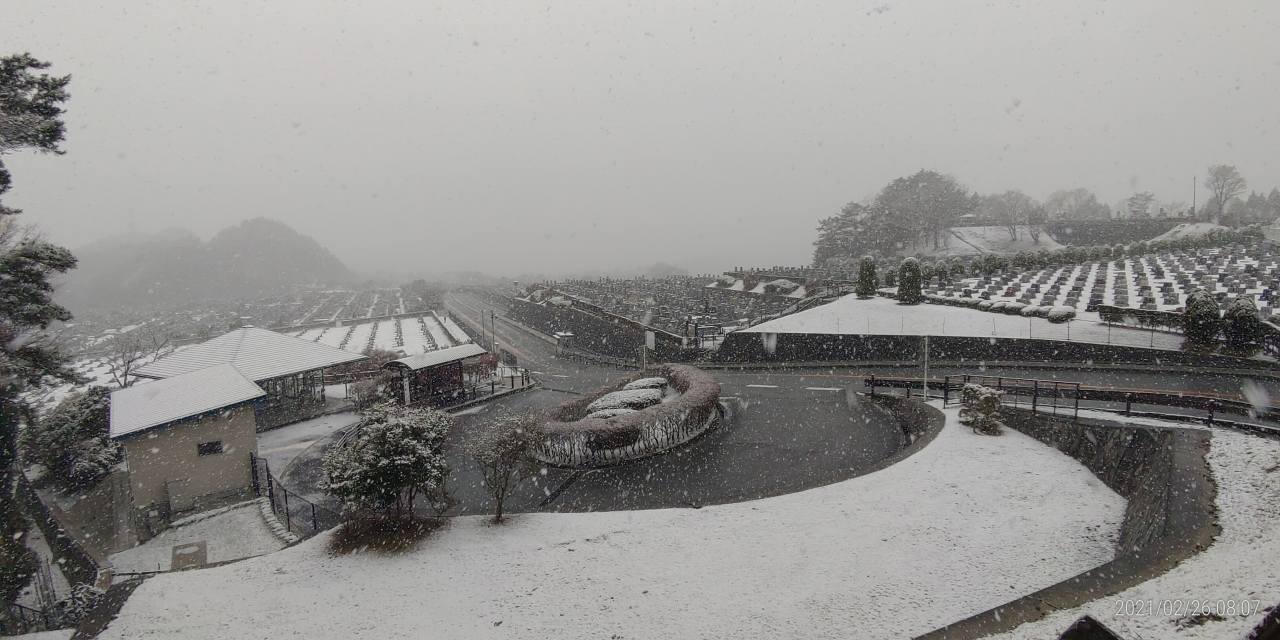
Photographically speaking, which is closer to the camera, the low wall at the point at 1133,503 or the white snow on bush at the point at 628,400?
the low wall at the point at 1133,503

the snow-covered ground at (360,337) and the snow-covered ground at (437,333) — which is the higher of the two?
the snow-covered ground at (437,333)

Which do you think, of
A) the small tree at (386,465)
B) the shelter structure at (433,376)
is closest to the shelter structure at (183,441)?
the small tree at (386,465)

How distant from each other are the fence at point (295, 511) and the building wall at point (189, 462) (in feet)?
1.22

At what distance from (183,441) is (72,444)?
7.92m

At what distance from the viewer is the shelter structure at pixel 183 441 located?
1218cm

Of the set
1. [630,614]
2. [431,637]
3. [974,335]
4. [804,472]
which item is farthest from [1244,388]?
[431,637]

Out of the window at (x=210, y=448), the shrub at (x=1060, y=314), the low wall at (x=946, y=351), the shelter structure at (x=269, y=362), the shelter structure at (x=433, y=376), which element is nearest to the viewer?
the window at (x=210, y=448)

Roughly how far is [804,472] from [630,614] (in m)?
6.82

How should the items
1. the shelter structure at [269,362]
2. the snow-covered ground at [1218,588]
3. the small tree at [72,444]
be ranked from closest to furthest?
the snow-covered ground at [1218,588], the small tree at [72,444], the shelter structure at [269,362]

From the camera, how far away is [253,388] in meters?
14.0

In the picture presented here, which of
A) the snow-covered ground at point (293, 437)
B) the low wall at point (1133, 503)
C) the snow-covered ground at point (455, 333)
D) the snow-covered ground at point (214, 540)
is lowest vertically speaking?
the snow-covered ground at point (455, 333)

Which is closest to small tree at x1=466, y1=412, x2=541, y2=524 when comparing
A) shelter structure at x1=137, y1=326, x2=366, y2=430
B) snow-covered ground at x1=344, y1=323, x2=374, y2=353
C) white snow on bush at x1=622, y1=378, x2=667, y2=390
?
white snow on bush at x1=622, y1=378, x2=667, y2=390

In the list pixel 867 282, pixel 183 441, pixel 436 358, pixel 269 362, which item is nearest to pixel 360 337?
pixel 269 362

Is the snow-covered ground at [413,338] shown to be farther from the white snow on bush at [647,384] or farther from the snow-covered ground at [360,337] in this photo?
the white snow on bush at [647,384]
